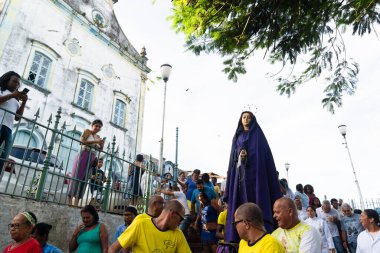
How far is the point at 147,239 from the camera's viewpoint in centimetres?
277

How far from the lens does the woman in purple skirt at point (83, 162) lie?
5.19 m

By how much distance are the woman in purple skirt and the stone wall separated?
0.30 meters

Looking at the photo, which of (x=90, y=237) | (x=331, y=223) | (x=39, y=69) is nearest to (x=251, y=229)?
(x=90, y=237)

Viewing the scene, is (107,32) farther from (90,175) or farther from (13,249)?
(13,249)

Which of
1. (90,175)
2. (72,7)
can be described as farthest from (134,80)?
(90,175)

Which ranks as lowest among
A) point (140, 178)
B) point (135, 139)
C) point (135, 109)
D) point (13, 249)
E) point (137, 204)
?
point (13, 249)

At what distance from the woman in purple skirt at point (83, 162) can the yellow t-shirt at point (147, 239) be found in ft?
8.63

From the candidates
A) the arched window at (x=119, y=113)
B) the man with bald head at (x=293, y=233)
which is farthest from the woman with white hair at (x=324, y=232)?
the arched window at (x=119, y=113)

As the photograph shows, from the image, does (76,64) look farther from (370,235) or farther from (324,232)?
(370,235)

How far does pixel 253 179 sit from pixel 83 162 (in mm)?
3283

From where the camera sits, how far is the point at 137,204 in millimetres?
6852

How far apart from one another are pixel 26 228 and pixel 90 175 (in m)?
2.28

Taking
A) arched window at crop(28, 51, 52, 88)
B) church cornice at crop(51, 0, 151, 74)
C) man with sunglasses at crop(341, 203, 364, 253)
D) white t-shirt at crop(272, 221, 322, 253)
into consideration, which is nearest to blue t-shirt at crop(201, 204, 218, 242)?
white t-shirt at crop(272, 221, 322, 253)

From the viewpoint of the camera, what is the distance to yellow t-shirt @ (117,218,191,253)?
9.02ft
